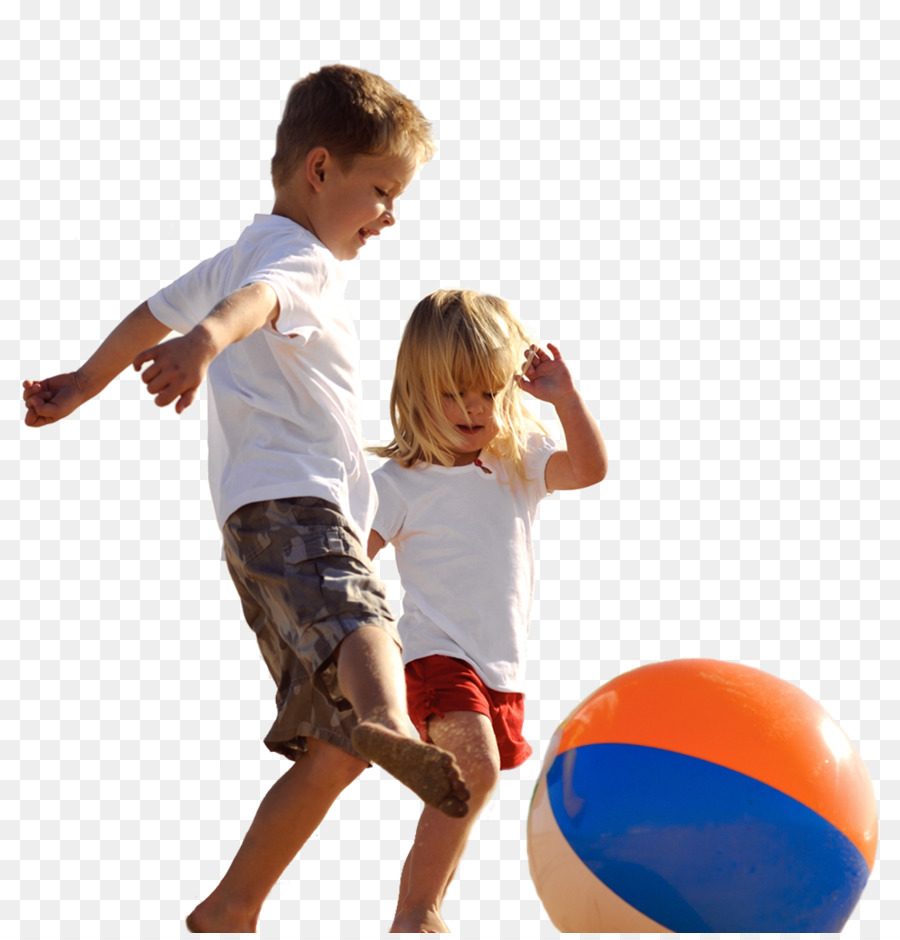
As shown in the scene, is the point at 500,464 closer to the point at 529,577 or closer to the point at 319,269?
the point at 529,577

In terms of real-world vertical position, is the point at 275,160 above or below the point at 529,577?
above

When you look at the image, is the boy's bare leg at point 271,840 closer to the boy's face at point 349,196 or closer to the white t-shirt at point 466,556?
the white t-shirt at point 466,556

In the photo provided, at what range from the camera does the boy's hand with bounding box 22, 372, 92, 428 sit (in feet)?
14.1

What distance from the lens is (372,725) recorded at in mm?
3359

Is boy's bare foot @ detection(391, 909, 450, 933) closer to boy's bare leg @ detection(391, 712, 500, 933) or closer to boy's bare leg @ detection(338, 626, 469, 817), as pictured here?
boy's bare leg @ detection(391, 712, 500, 933)

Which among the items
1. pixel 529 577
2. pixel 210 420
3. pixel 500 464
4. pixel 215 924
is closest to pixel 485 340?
pixel 500 464

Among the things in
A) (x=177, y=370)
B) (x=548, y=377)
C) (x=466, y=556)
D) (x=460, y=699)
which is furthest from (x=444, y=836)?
(x=177, y=370)

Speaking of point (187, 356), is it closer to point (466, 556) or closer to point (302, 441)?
point (302, 441)

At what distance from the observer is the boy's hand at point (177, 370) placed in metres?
3.29

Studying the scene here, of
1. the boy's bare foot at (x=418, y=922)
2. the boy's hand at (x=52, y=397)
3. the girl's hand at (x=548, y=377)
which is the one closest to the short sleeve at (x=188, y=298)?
the boy's hand at (x=52, y=397)

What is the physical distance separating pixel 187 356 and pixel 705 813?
6.15 feet

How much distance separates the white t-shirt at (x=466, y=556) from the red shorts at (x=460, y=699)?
0.12 ft

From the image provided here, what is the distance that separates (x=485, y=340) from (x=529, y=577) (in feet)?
2.99

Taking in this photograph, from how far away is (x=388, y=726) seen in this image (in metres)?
3.42
